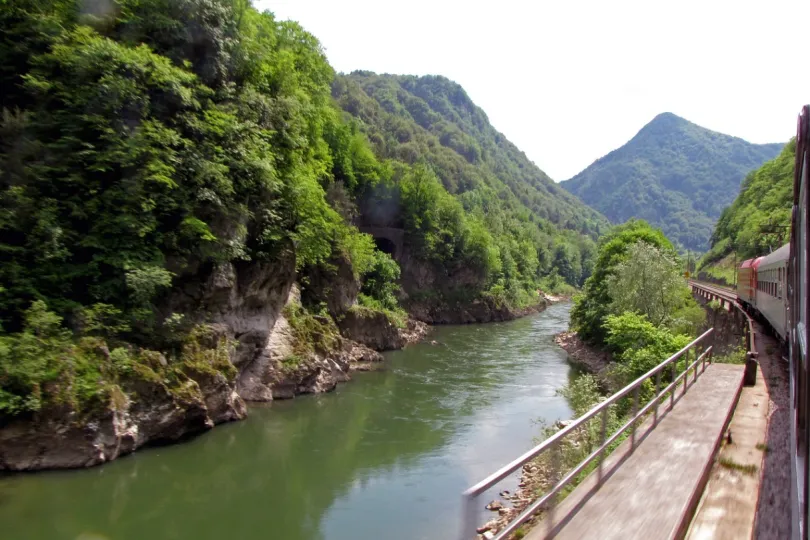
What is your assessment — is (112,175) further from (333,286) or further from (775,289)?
(775,289)

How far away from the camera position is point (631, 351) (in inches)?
936

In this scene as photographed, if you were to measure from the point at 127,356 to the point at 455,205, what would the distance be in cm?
5578

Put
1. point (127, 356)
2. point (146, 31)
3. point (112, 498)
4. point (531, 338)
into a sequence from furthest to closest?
point (531, 338) < point (146, 31) < point (127, 356) < point (112, 498)

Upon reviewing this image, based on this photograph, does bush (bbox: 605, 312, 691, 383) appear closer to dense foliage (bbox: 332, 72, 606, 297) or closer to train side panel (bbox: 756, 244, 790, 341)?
train side panel (bbox: 756, 244, 790, 341)

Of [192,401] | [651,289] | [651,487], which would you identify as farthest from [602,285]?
[651,487]

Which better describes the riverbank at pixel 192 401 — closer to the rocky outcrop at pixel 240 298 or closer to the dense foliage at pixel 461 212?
the rocky outcrop at pixel 240 298

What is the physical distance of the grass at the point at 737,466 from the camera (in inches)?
302

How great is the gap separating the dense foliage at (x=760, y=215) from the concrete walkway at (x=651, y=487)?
52861 mm

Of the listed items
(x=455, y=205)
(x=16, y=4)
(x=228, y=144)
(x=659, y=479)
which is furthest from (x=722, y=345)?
(x=455, y=205)

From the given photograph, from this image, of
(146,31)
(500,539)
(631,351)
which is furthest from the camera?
(631,351)

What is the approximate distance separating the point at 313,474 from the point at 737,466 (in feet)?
44.9

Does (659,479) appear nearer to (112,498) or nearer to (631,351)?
(112,498)

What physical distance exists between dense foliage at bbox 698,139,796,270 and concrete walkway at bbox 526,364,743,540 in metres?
52.9

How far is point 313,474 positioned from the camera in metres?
18.2
